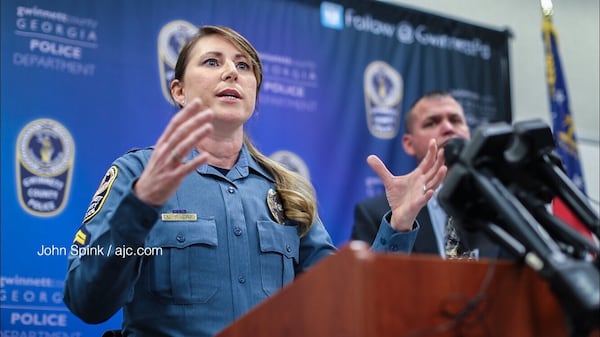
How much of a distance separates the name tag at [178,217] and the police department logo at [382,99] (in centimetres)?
215

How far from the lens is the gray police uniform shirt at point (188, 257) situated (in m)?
1.52

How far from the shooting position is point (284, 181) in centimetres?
200

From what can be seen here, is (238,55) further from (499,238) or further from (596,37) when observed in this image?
(596,37)

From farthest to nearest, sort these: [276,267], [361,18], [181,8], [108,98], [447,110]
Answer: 1. [361,18]
2. [447,110]
3. [181,8]
4. [108,98]
5. [276,267]

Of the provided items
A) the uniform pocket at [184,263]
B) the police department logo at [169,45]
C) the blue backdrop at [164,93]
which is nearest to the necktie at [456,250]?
the uniform pocket at [184,263]

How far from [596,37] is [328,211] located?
2.33m

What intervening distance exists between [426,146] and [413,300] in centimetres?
266

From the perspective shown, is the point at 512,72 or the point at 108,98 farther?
the point at 512,72

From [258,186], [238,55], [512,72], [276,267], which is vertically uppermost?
[512,72]

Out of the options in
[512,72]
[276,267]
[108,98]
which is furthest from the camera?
[512,72]

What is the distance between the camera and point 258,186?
6.37 ft

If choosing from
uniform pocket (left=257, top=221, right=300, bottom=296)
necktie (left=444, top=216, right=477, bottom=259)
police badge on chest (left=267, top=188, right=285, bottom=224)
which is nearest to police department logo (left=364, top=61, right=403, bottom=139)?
necktie (left=444, top=216, right=477, bottom=259)

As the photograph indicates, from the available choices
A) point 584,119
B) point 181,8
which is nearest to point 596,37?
point 584,119

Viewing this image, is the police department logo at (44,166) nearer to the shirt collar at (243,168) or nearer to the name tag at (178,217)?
the shirt collar at (243,168)
